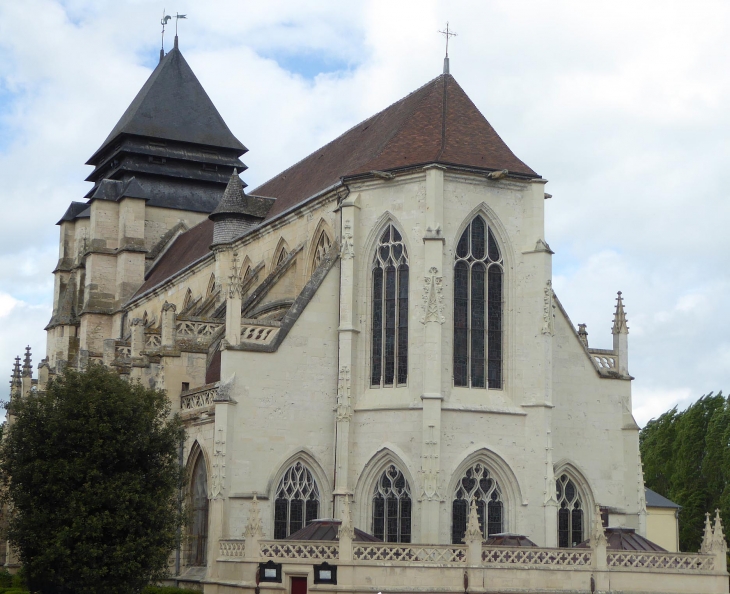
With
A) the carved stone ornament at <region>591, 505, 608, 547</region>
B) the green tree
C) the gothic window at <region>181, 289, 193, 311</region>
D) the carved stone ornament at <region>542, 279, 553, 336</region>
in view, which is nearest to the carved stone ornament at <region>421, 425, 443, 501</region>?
the carved stone ornament at <region>542, 279, 553, 336</region>

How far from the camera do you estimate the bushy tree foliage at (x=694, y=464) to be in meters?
63.1

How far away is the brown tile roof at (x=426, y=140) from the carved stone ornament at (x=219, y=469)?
9.00 meters

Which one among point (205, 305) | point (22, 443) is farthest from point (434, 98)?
point (22, 443)

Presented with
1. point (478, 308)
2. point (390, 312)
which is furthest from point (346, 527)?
point (478, 308)

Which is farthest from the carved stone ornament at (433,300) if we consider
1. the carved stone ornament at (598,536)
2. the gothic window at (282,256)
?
the gothic window at (282,256)

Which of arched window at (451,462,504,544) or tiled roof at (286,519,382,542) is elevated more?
arched window at (451,462,504,544)

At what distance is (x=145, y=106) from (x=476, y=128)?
3219cm

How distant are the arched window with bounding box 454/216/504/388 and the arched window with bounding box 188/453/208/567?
814 centimetres

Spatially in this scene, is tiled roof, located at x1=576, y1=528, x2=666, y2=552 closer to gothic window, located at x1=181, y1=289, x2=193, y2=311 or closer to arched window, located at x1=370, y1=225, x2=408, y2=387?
arched window, located at x1=370, y1=225, x2=408, y2=387

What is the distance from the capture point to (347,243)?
35.9 meters

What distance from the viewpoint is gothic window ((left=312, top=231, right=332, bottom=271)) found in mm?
40094

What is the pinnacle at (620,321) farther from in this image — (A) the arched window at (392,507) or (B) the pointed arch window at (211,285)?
(B) the pointed arch window at (211,285)

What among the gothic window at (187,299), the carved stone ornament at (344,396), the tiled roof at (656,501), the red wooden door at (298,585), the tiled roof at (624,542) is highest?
the gothic window at (187,299)

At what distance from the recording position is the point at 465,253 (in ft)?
117
